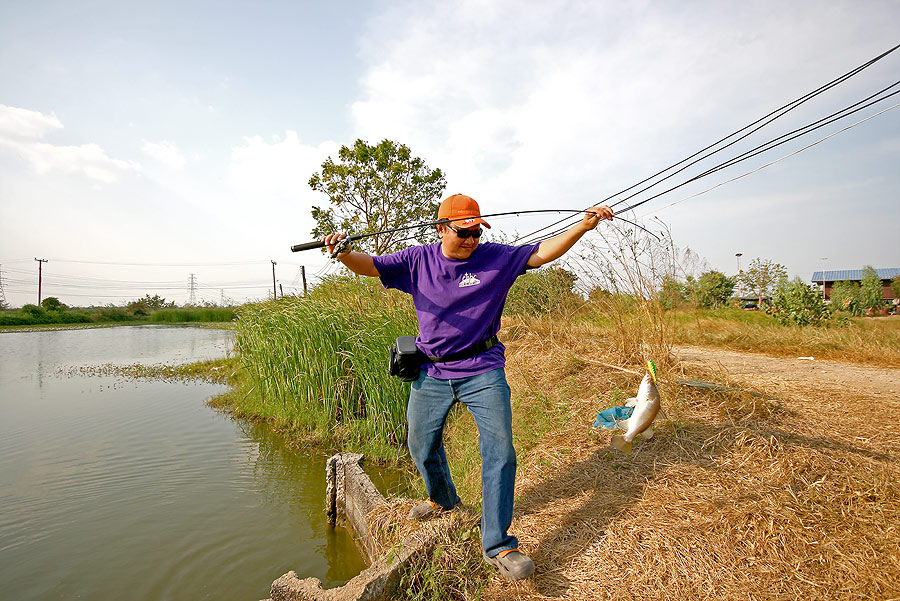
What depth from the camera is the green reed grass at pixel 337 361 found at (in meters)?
5.99

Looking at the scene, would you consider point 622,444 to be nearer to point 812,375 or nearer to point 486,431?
point 486,431

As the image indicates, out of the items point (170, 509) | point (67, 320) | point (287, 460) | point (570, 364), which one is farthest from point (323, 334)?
point (67, 320)

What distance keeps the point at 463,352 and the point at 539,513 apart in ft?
4.41

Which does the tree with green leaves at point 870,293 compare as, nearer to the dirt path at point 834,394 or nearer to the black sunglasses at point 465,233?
the dirt path at point 834,394

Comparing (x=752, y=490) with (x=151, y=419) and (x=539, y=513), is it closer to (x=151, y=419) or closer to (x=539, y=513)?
(x=539, y=513)

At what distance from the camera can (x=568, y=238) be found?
8.60 feet

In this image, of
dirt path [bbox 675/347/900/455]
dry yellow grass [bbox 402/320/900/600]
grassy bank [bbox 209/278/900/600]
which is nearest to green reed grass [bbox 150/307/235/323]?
grassy bank [bbox 209/278/900/600]

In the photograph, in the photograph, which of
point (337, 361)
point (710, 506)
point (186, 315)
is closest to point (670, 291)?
point (710, 506)

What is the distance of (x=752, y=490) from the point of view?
9.65 feet

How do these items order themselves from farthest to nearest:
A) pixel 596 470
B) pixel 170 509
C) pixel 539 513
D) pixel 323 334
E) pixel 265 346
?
pixel 265 346
pixel 323 334
pixel 170 509
pixel 596 470
pixel 539 513

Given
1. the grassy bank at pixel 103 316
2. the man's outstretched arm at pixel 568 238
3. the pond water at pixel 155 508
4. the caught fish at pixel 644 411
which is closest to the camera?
the man's outstretched arm at pixel 568 238

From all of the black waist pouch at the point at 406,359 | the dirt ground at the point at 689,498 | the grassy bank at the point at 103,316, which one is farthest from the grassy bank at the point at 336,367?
the grassy bank at the point at 103,316

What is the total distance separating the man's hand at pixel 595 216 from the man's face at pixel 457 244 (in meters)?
0.61

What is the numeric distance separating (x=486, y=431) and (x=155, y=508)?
4050 millimetres
